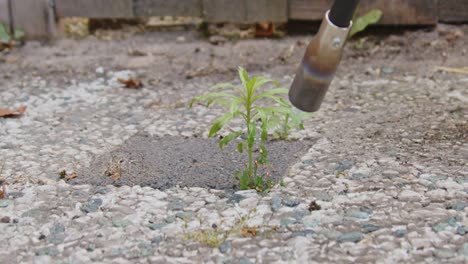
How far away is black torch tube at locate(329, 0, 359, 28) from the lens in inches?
68.7

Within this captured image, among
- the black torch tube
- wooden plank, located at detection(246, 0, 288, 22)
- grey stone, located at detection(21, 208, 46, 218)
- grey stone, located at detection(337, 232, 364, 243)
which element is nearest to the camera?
the black torch tube

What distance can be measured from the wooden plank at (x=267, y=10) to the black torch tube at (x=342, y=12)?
85.2 inches

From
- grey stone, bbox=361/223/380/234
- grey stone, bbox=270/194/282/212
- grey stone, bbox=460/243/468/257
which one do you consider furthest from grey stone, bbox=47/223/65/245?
grey stone, bbox=460/243/468/257

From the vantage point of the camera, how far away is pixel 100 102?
3.23m

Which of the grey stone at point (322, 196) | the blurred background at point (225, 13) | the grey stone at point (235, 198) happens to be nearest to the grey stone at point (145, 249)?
the grey stone at point (235, 198)

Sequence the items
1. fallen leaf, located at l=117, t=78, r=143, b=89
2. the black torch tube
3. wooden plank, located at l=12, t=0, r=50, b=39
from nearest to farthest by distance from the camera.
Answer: the black torch tube < fallen leaf, located at l=117, t=78, r=143, b=89 < wooden plank, located at l=12, t=0, r=50, b=39

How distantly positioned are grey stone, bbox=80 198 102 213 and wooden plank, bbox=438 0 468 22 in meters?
2.43

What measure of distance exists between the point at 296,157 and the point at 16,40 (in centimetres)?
228

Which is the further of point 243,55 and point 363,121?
point 243,55

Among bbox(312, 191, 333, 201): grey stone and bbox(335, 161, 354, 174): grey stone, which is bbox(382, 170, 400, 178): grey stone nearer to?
bbox(335, 161, 354, 174): grey stone

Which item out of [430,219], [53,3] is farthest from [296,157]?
[53,3]

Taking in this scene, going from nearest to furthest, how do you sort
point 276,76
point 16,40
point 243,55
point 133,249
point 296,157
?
point 133,249 → point 296,157 → point 276,76 → point 243,55 → point 16,40

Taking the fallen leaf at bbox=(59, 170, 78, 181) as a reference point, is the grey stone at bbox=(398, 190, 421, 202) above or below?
above

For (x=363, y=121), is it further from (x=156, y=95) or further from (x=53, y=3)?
(x=53, y=3)
